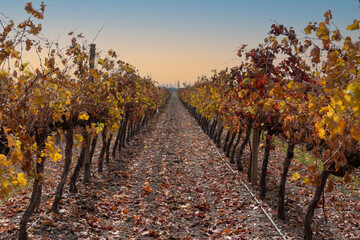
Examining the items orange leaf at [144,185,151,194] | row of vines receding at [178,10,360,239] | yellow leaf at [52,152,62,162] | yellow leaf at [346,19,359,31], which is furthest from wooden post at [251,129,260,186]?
yellow leaf at [52,152,62,162]

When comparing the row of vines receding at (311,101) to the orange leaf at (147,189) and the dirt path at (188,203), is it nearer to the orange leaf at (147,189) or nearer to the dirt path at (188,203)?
the dirt path at (188,203)

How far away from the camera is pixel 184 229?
8062 mm

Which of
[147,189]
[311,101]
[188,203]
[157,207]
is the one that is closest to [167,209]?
[157,207]

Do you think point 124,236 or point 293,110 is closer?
point 293,110

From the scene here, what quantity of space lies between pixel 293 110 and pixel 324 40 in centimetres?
299

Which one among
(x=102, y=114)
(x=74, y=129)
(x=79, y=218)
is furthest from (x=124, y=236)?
(x=102, y=114)

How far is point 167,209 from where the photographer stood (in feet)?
30.4

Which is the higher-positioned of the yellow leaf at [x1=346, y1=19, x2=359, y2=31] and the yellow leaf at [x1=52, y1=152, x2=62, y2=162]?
the yellow leaf at [x1=346, y1=19, x2=359, y2=31]

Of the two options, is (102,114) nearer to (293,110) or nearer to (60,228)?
(60,228)

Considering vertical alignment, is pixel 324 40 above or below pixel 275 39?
below

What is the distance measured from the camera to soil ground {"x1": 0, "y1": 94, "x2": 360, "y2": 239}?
295 inches

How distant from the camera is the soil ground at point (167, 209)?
7.50 metres

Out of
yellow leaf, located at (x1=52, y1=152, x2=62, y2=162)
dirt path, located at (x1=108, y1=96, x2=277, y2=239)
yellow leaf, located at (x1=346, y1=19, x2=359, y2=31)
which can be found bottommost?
dirt path, located at (x1=108, y1=96, x2=277, y2=239)

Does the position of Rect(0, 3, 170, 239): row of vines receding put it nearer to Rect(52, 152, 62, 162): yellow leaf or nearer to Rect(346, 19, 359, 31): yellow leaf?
Rect(52, 152, 62, 162): yellow leaf
